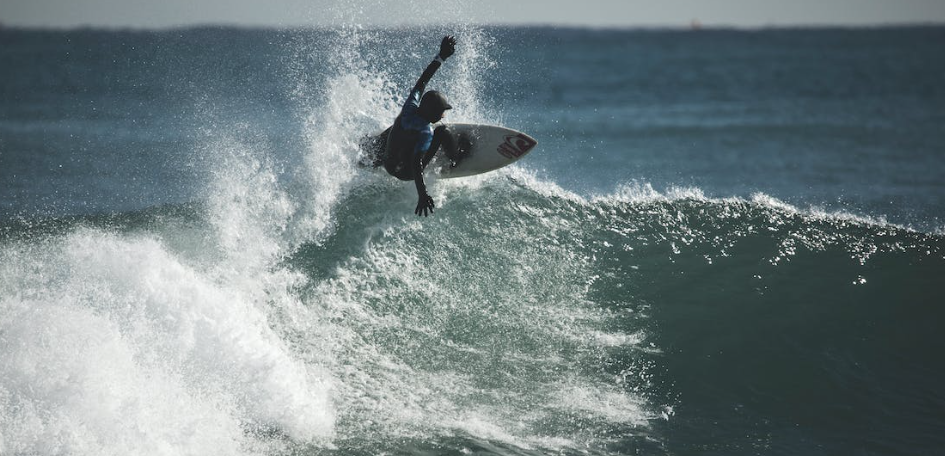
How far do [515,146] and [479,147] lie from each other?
46cm

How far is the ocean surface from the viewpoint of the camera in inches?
246

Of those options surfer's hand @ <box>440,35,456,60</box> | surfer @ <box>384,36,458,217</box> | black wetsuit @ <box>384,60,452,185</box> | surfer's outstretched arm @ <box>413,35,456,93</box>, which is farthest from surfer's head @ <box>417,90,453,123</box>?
surfer's hand @ <box>440,35,456,60</box>

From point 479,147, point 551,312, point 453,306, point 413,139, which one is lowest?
point 453,306

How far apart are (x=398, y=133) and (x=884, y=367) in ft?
19.0

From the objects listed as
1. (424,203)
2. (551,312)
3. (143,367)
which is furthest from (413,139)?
(143,367)

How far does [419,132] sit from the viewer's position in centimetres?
861

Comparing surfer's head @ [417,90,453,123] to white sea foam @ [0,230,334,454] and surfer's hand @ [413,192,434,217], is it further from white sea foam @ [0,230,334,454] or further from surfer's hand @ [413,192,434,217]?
white sea foam @ [0,230,334,454]

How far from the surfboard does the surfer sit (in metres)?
0.56

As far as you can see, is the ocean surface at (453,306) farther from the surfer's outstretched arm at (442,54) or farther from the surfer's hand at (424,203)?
the surfer's outstretched arm at (442,54)

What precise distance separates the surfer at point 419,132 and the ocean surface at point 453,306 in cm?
92

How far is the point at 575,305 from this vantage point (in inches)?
344

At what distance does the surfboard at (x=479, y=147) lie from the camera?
9898mm

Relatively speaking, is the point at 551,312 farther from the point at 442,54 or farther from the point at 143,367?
the point at 143,367

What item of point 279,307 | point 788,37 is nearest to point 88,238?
point 279,307
